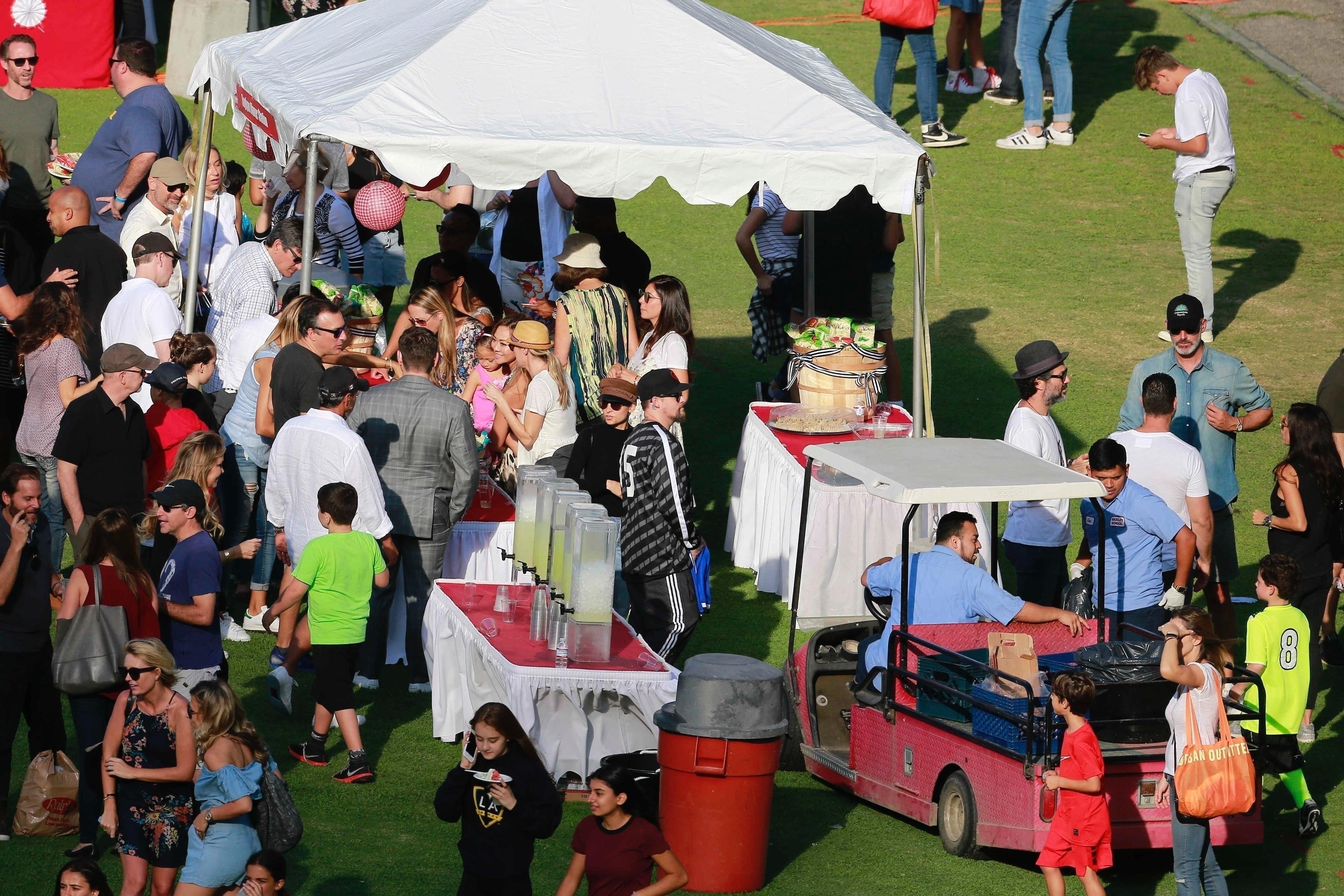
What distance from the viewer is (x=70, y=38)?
2044cm

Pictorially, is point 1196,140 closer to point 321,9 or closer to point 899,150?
point 899,150

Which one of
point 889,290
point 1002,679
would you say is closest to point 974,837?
point 1002,679

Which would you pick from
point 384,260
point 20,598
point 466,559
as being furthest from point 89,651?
point 384,260

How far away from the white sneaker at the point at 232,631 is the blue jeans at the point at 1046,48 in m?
11.5

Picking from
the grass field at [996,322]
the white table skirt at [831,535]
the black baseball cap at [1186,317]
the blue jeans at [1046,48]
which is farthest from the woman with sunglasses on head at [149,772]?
the blue jeans at [1046,48]

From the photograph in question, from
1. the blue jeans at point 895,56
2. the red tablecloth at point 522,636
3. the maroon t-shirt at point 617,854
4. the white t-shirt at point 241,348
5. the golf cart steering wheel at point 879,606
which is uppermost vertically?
the blue jeans at point 895,56

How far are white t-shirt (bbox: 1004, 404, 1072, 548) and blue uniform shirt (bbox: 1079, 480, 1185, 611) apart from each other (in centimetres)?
52

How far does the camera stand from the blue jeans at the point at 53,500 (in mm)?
9141

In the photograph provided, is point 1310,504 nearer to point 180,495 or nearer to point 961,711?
point 961,711

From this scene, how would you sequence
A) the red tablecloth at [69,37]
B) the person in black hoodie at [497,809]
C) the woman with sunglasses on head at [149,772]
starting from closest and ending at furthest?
the person in black hoodie at [497,809], the woman with sunglasses on head at [149,772], the red tablecloth at [69,37]

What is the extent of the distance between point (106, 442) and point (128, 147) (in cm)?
424

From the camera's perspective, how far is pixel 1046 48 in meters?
18.8

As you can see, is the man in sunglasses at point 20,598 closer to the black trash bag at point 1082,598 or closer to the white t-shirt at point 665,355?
the white t-shirt at point 665,355

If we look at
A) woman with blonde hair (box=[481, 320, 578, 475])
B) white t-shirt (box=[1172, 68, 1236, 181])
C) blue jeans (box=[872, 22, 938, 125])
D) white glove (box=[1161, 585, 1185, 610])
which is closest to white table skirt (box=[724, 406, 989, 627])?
white glove (box=[1161, 585, 1185, 610])
